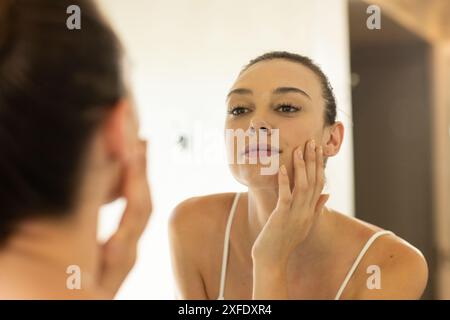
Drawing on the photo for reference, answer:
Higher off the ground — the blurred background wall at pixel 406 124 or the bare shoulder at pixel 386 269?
the blurred background wall at pixel 406 124

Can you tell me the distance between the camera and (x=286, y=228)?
2.06ft

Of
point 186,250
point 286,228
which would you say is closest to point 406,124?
point 286,228

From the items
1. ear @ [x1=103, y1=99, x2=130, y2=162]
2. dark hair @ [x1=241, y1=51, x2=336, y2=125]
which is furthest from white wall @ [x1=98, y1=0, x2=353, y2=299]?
ear @ [x1=103, y1=99, x2=130, y2=162]

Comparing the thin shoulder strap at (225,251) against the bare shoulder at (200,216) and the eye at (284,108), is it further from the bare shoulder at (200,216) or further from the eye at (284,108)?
the eye at (284,108)

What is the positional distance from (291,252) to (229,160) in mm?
133

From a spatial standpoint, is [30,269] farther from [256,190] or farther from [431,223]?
[431,223]

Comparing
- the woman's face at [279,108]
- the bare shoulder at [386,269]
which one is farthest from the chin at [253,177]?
the bare shoulder at [386,269]

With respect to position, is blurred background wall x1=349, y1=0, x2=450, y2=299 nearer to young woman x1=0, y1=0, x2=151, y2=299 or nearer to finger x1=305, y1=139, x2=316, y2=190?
finger x1=305, y1=139, x2=316, y2=190

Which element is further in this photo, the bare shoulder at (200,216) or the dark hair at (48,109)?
the bare shoulder at (200,216)

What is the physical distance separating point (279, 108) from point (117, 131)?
210 millimetres

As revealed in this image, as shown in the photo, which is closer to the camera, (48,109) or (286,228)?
(48,109)

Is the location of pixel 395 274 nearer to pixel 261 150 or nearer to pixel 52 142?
pixel 261 150

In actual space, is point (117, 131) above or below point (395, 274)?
above

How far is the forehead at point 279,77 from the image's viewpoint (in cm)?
64
